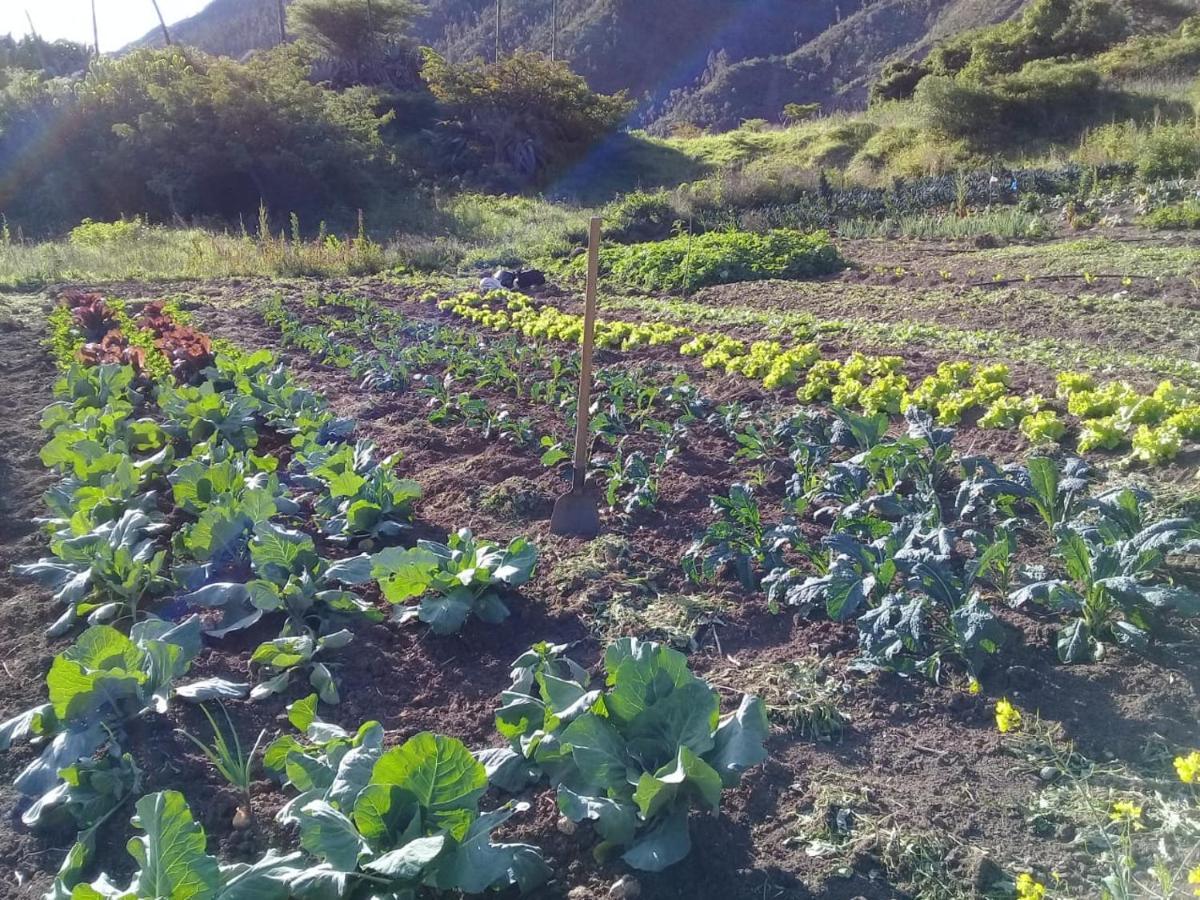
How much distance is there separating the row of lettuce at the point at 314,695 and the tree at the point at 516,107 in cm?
2795

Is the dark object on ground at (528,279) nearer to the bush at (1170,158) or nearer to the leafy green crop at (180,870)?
the bush at (1170,158)

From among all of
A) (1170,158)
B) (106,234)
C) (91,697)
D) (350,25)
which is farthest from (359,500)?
(350,25)

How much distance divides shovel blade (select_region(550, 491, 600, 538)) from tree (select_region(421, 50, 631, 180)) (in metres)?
28.1

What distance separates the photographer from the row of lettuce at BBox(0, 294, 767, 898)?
1.91 m

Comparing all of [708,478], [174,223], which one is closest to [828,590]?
[708,478]

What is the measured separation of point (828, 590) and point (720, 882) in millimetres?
1180

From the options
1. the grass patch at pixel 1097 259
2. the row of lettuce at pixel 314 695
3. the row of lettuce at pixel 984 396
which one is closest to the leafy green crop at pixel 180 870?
the row of lettuce at pixel 314 695

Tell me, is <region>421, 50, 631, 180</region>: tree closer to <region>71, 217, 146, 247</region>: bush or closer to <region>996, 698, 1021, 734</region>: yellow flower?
<region>71, 217, 146, 247</region>: bush

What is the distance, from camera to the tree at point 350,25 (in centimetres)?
3775

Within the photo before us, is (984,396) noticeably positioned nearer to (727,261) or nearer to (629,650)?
(629,650)

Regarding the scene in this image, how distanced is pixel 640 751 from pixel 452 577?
1.30 metres

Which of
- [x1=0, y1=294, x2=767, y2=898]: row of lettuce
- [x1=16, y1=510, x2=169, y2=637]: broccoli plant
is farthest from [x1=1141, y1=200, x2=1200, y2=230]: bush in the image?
[x1=16, y1=510, x2=169, y2=637]: broccoli plant

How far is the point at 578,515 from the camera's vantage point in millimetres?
4102

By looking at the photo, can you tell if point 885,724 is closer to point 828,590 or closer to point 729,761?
point 828,590
